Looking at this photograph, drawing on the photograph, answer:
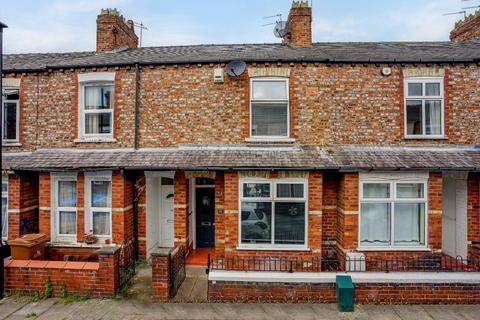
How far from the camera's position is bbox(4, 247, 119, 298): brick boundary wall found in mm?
6547

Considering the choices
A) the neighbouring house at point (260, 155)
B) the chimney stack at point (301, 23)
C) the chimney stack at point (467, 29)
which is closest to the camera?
the neighbouring house at point (260, 155)

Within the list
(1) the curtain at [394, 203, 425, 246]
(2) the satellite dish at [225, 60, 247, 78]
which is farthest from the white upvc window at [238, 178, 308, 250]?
(2) the satellite dish at [225, 60, 247, 78]

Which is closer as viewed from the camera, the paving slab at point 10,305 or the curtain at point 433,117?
the paving slab at point 10,305

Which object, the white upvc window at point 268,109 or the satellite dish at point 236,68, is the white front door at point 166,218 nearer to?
the white upvc window at point 268,109

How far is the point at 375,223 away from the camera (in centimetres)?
788

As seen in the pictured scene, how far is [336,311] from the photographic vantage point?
238 inches

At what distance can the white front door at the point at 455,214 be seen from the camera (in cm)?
829

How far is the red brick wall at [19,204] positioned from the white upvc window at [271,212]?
6.33 metres

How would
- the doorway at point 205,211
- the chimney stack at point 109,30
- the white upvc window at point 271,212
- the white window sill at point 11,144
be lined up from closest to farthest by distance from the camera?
the white upvc window at point 271,212 < the white window sill at point 11,144 < the doorway at point 205,211 < the chimney stack at point 109,30

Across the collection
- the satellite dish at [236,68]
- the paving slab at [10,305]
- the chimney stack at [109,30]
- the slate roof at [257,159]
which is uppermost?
the chimney stack at [109,30]

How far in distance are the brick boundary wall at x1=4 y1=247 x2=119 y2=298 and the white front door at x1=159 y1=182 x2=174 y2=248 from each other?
118 inches

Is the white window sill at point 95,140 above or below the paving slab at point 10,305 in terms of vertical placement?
above

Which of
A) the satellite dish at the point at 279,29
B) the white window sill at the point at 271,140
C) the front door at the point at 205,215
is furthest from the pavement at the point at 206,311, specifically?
the satellite dish at the point at 279,29

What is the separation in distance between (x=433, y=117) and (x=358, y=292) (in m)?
5.54
